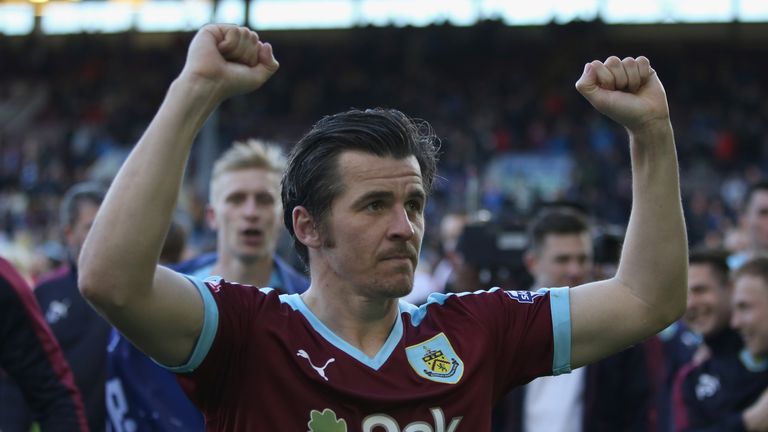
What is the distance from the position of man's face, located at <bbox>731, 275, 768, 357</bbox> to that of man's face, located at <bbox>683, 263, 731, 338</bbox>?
35cm

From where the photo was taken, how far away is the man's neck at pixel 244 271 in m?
4.79

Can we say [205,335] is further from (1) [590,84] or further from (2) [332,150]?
(1) [590,84]

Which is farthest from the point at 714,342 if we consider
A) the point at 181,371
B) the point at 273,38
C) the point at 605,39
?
the point at 273,38

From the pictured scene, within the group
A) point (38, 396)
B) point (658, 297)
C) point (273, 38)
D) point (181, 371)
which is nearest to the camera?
point (181, 371)

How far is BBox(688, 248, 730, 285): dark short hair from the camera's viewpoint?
18.9 feet

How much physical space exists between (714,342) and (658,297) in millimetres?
2789

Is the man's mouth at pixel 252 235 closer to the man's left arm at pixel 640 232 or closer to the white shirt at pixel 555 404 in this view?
the white shirt at pixel 555 404

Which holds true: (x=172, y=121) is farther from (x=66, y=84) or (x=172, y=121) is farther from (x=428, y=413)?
(x=66, y=84)

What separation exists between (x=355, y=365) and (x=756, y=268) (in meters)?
3.05

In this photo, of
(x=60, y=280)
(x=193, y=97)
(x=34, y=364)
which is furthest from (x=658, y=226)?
(x=60, y=280)

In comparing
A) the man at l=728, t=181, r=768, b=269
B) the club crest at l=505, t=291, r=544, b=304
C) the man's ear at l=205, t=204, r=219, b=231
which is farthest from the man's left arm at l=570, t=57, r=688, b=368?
the man at l=728, t=181, r=768, b=269

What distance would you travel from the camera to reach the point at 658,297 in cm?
282

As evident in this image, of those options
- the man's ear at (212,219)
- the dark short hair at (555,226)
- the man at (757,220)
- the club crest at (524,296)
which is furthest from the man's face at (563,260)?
the club crest at (524,296)

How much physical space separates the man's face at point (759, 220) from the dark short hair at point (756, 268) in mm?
1831
